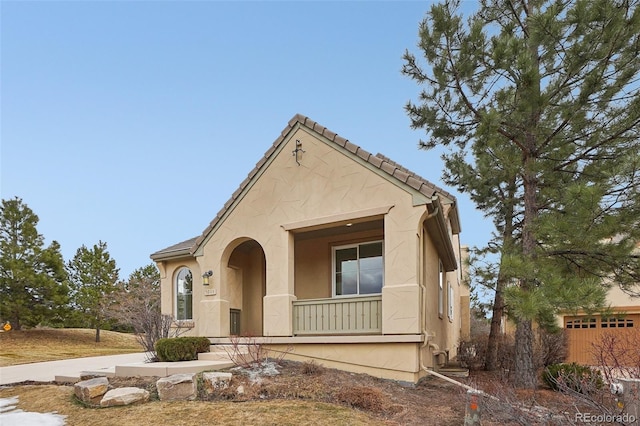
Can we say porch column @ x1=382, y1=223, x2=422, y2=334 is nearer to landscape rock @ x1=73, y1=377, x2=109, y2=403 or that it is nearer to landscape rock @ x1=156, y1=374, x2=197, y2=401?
landscape rock @ x1=156, y1=374, x2=197, y2=401

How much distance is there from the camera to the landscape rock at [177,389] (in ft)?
26.3

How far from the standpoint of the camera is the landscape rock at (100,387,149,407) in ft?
25.7

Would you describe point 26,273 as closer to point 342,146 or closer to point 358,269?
point 358,269

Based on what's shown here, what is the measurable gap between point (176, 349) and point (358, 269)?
535cm

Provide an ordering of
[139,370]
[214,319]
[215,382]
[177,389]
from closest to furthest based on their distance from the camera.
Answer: [177,389]
[215,382]
[139,370]
[214,319]

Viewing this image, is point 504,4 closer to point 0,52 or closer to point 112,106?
point 0,52

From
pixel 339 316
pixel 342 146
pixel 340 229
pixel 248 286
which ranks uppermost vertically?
pixel 342 146

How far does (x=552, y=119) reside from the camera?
10.2 meters

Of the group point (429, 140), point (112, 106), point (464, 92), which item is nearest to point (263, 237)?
point (429, 140)

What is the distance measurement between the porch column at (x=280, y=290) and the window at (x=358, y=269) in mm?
1842

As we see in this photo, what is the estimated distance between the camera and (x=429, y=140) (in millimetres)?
12617

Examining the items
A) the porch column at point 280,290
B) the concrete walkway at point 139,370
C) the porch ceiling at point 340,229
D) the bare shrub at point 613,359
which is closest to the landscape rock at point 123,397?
the concrete walkway at point 139,370

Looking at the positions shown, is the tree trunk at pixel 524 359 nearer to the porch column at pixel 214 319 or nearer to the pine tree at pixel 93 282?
the porch column at pixel 214 319

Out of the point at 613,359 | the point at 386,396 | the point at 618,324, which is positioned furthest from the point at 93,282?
the point at 613,359
